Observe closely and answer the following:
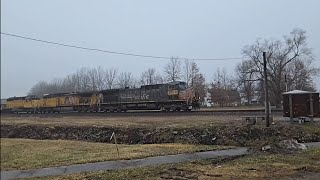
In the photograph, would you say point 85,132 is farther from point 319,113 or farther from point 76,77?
point 76,77

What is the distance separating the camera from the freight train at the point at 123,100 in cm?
4329

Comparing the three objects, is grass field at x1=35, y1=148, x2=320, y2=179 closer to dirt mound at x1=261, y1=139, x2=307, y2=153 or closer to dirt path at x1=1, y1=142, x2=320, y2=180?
dirt path at x1=1, y1=142, x2=320, y2=180

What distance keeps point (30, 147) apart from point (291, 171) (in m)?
13.8

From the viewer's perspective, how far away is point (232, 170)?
42.5 ft

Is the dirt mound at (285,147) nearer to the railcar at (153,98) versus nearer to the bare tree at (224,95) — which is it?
the railcar at (153,98)

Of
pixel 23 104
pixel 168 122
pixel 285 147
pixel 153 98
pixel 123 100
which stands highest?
pixel 153 98

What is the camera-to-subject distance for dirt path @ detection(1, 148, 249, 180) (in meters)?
13.5

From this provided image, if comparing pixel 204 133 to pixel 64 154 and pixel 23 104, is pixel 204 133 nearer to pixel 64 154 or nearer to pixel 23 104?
pixel 64 154

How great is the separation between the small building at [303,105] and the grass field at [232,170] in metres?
9.65

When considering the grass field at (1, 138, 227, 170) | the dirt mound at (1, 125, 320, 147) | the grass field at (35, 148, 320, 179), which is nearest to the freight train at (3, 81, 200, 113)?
the dirt mound at (1, 125, 320, 147)

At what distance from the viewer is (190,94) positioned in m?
43.0

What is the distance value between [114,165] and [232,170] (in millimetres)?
4472

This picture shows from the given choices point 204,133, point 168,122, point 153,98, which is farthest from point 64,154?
point 153,98

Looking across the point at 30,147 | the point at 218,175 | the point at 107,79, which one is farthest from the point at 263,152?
the point at 107,79
